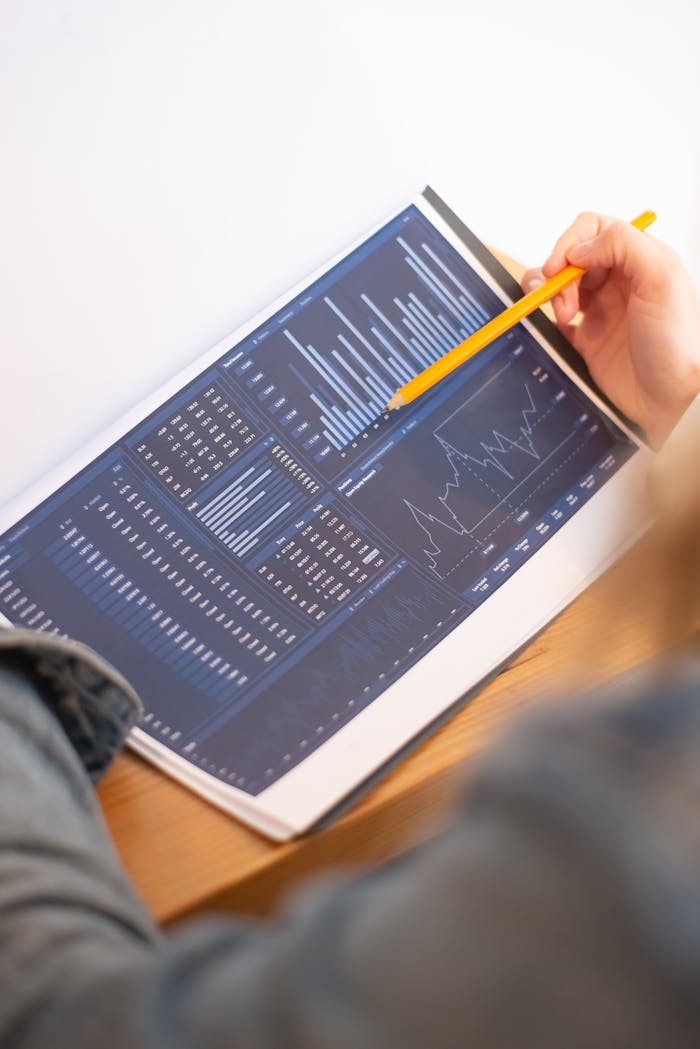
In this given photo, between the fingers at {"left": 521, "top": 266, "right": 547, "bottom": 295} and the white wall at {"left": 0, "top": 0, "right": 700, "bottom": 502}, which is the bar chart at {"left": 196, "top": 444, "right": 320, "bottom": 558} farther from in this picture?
the fingers at {"left": 521, "top": 266, "right": 547, "bottom": 295}

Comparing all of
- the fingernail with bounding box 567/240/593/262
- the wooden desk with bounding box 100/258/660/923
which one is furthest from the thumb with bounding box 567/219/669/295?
the wooden desk with bounding box 100/258/660/923

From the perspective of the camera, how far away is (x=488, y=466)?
0.56 metres

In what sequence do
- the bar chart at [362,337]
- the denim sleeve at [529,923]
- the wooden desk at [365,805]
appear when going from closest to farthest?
1. the denim sleeve at [529,923]
2. the wooden desk at [365,805]
3. the bar chart at [362,337]

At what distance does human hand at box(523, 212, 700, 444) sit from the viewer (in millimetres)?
590

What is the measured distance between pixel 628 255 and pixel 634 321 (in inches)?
1.6

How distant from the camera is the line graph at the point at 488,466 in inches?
20.9

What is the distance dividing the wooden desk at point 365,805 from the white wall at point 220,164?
0.18m

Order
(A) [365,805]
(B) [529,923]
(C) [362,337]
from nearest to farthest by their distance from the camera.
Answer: (B) [529,923]
(A) [365,805]
(C) [362,337]

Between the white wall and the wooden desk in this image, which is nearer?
the wooden desk

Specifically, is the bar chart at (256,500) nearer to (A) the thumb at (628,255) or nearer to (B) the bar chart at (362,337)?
(B) the bar chart at (362,337)

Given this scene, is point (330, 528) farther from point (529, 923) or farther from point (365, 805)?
point (529, 923)

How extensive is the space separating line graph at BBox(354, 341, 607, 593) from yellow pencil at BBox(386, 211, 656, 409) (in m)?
0.02

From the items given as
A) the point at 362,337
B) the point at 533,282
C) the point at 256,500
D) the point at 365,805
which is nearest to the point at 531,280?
the point at 533,282

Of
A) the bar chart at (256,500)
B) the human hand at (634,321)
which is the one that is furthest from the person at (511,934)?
the human hand at (634,321)
